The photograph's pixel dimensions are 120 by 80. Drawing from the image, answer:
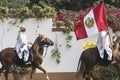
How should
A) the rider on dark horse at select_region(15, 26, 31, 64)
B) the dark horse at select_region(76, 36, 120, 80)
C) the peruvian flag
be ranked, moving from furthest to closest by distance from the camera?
the rider on dark horse at select_region(15, 26, 31, 64), the dark horse at select_region(76, 36, 120, 80), the peruvian flag

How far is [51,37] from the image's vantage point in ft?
63.1

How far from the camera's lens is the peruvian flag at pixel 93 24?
1669cm

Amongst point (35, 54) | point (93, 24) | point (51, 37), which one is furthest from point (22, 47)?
point (93, 24)

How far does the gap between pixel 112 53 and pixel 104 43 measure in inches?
16.7

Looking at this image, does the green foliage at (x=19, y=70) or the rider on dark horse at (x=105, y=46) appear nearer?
the rider on dark horse at (x=105, y=46)

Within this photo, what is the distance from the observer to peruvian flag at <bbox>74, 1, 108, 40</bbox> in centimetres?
1669

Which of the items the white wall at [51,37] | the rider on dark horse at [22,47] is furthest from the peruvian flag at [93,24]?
the white wall at [51,37]

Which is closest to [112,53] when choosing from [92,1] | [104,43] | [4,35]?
[104,43]

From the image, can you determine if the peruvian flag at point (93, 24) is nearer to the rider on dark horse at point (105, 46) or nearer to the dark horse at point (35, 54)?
the rider on dark horse at point (105, 46)

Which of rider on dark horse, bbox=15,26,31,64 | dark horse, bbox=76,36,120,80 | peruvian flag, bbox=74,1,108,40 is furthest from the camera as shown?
rider on dark horse, bbox=15,26,31,64

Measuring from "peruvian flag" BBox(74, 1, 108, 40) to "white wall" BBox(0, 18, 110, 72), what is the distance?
2.49 meters

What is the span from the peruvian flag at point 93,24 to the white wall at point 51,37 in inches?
98.1

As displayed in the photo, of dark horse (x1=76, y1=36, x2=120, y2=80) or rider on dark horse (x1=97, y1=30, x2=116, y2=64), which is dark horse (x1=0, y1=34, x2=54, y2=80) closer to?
dark horse (x1=76, y1=36, x2=120, y2=80)

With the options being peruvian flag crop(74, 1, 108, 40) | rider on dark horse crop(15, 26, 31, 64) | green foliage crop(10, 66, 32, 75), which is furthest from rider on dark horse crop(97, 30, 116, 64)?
green foliage crop(10, 66, 32, 75)
